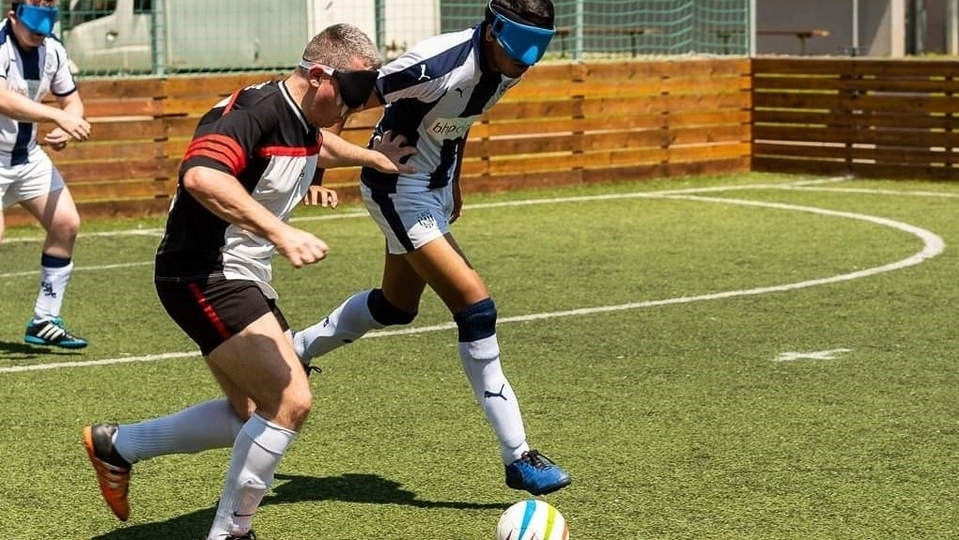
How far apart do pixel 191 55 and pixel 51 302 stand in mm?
7423

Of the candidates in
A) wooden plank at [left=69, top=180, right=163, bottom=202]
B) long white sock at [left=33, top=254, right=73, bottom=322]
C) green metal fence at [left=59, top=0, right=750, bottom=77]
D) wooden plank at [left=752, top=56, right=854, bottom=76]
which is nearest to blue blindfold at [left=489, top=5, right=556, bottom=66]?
long white sock at [left=33, top=254, right=73, bottom=322]

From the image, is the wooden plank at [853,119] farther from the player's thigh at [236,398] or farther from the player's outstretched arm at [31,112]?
the player's thigh at [236,398]

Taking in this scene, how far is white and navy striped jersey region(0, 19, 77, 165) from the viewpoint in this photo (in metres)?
9.56

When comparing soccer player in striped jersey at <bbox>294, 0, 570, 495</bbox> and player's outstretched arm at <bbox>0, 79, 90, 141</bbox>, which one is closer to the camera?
soccer player in striped jersey at <bbox>294, 0, 570, 495</bbox>

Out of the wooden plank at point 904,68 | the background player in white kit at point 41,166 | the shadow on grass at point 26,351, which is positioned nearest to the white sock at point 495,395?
the shadow on grass at point 26,351

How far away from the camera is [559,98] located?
1817 centimetres

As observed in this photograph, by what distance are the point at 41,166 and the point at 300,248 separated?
5.40m

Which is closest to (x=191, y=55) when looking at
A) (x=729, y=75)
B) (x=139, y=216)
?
(x=139, y=216)

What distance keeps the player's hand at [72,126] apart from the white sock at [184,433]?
3.02m

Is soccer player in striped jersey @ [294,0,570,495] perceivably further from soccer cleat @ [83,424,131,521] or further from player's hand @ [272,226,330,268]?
player's hand @ [272,226,330,268]

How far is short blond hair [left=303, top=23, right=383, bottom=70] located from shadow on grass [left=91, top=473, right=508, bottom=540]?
179 cm

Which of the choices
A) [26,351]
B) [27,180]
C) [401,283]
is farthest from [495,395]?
[27,180]

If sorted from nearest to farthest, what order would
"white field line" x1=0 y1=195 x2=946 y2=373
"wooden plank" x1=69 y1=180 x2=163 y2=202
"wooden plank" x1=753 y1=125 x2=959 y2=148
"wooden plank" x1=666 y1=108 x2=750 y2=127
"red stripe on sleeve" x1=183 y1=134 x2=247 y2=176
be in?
"red stripe on sleeve" x1=183 y1=134 x2=247 y2=176
"white field line" x1=0 y1=195 x2=946 y2=373
"wooden plank" x1=69 y1=180 x2=163 y2=202
"wooden plank" x1=753 y1=125 x2=959 y2=148
"wooden plank" x1=666 y1=108 x2=750 y2=127

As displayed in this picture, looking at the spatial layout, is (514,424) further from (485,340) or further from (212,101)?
(212,101)
